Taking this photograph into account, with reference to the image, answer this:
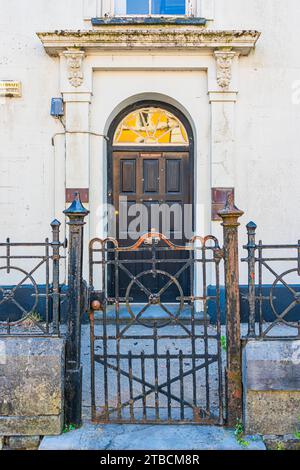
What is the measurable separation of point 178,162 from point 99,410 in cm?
431

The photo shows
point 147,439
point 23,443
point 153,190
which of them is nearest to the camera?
point 147,439

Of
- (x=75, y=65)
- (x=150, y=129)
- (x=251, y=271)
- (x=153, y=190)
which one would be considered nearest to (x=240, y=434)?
(x=251, y=271)

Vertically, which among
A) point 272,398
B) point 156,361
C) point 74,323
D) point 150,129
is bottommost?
point 272,398

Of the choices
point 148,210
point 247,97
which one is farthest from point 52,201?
point 247,97

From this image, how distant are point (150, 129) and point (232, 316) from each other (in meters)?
4.31

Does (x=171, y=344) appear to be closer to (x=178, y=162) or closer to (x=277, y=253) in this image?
(x=277, y=253)

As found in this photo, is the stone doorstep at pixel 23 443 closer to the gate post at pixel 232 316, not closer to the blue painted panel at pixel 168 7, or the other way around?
the gate post at pixel 232 316

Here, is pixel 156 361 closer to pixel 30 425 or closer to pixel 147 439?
pixel 147 439

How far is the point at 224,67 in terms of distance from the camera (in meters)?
6.48

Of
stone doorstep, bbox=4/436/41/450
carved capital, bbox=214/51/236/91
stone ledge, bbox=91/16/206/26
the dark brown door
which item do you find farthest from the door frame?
stone doorstep, bbox=4/436/41/450

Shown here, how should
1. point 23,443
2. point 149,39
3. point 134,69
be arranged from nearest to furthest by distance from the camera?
point 23,443
point 149,39
point 134,69

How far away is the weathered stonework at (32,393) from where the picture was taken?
343 cm

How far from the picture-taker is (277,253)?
6680 mm

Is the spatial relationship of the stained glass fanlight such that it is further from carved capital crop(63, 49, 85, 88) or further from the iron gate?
the iron gate
